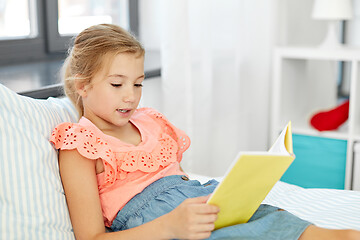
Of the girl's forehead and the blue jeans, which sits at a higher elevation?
the girl's forehead

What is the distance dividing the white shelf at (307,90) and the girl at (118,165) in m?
1.11

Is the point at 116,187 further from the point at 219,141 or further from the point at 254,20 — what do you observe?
the point at 254,20

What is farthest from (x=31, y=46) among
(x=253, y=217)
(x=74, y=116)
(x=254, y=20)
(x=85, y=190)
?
(x=253, y=217)

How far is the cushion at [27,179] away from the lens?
0.93 metres

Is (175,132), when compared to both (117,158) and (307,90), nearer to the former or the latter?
(117,158)

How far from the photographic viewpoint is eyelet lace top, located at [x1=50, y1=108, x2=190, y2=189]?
41.4 inches

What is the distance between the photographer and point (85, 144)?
1046mm

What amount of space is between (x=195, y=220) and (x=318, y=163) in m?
1.44

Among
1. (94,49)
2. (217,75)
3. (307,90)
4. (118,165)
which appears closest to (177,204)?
(118,165)

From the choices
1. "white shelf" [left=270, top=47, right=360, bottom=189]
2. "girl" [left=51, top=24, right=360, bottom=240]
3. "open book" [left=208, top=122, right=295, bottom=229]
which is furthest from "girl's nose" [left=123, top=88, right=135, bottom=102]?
"white shelf" [left=270, top=47, right=360, bottom=189]

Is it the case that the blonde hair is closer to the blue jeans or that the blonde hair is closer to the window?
the blue jeans

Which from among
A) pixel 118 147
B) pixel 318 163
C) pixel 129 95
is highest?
pixel 129 95

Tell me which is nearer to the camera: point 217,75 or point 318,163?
point 217,75

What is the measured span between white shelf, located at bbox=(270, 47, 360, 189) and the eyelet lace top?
1.08m
